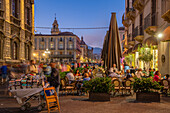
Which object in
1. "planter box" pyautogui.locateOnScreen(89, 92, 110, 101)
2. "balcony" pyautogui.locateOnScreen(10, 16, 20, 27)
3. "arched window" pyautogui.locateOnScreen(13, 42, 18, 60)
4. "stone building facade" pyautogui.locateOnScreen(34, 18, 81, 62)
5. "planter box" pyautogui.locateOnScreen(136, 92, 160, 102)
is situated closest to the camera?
"planter box" pyautogui.locateOnScreen(136, 92, 160, 102)

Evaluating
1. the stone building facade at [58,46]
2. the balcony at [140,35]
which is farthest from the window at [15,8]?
the stone building facade at [58,46]

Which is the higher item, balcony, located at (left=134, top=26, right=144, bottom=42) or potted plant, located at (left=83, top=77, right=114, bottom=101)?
balcony, located at (left=134, top=26, right=144, bottom=42)

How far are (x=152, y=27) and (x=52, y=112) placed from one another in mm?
13900

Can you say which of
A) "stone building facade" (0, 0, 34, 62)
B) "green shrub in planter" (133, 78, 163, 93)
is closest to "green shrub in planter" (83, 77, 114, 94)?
"green shrub in planter" (133, 78, 163, 93)

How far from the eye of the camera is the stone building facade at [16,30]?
1770 centimetres

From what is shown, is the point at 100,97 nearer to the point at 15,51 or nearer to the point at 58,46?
the point at 15,51

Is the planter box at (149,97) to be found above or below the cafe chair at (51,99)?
below

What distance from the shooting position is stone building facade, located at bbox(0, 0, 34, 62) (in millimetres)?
17703

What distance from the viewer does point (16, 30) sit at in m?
20.6

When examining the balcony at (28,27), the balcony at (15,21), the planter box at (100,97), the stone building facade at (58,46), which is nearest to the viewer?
the planter box at (100,97)

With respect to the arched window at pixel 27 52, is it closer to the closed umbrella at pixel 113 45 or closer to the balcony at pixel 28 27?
the balcony at pixel 28 27

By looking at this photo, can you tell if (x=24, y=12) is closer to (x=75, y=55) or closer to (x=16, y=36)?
(x=16, y=36)

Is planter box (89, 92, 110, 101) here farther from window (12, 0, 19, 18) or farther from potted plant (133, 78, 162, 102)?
window (12, 0, 19, 18)

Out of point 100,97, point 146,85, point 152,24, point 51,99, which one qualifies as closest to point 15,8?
point 152,24
